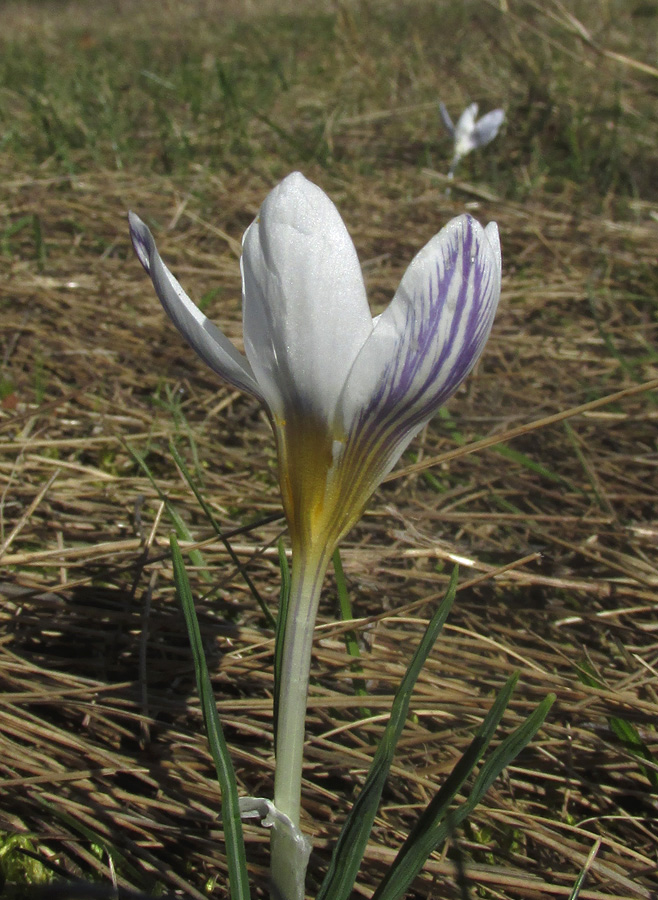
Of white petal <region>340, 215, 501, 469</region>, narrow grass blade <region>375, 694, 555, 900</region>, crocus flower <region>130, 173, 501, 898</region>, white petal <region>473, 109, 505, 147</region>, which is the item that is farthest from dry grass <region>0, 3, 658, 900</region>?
white petal <region>473, 109, 505, 147</region>

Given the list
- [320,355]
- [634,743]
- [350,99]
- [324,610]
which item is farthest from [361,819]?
[350,99]

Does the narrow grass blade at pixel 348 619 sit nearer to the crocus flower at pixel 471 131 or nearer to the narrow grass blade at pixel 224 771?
the narrow grass blade at pixel 224 771

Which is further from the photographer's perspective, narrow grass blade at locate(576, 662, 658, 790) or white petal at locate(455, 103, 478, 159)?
white petal at locate(455, 103, 478, 159)

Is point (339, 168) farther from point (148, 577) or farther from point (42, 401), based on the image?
point (148, 577)

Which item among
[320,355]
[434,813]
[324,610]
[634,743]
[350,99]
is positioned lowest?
[324,610]

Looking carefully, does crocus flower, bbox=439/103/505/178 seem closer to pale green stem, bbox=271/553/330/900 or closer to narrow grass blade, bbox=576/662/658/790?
narrow grass blade, bbox=576/662/658/790

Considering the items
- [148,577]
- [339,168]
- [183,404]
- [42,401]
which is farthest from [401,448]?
[339,168]

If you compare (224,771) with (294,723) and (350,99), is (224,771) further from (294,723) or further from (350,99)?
(350,99)
